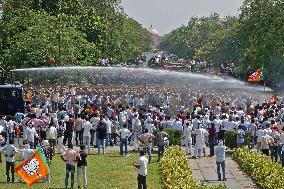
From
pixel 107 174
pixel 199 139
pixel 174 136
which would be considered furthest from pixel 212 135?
pixel 107 174

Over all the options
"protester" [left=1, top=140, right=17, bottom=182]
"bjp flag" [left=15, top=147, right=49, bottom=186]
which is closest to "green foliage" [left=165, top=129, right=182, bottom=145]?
"protester" [left=1, top=140, right=17, bottom=182]

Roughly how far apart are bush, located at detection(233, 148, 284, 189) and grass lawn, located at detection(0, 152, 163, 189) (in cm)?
378

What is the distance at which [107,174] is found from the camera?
3116 centimetres

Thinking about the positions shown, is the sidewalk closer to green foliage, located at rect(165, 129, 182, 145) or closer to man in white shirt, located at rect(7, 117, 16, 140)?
green foliage, located at rect(165, 129, 182, 145)

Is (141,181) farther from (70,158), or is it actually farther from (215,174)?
(215,174)

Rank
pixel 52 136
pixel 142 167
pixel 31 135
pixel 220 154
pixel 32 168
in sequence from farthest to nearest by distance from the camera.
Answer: pixel 52 136
pixel 31 135
pixel 220 154
pixel 142 167
pixel 32 168

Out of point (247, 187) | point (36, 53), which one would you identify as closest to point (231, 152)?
point (247, 187)

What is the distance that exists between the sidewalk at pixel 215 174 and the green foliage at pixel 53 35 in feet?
81.6

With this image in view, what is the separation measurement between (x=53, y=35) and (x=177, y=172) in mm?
32382

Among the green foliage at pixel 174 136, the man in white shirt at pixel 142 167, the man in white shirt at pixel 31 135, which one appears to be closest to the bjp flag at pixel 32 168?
the man in white shirt at pixel 142 167

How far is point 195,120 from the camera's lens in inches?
1470

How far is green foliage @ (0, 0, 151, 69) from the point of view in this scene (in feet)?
188

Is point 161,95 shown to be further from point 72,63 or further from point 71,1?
point 71,1

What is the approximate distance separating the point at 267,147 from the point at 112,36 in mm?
47532
